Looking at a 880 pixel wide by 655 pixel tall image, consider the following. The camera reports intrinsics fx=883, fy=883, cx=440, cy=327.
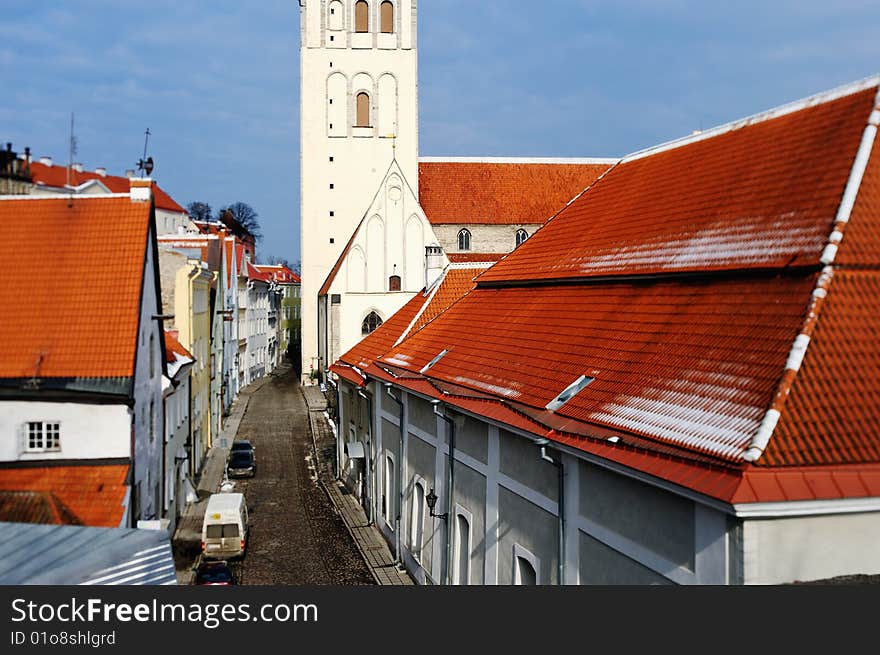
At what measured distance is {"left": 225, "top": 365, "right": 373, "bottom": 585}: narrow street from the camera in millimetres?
21266

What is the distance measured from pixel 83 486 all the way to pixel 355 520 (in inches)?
427

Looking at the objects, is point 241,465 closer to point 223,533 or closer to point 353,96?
point 223,533

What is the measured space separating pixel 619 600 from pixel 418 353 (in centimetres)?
1379

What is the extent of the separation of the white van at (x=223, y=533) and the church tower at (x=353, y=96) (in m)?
34.3

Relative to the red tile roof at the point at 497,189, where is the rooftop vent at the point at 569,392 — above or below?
below

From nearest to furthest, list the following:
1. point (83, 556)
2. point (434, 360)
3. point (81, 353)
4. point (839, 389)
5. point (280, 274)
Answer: point (839, 389) < point (83, 556) < point (81, 353) < point (434, 360) < point (280, 274)

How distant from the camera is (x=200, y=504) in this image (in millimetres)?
28875

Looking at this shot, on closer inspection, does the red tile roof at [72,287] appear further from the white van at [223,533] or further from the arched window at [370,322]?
the arched window at [370,322]

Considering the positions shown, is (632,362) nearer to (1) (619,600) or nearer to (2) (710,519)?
(2) (710,519)

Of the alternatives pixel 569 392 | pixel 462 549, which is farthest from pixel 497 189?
pixel 569 392

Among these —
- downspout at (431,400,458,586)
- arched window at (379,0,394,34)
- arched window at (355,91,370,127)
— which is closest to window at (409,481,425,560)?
downspout at (431,400,458,586)

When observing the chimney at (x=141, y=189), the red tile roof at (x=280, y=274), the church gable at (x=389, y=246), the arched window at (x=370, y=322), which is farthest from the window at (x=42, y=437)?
the red tile roof at (x=280, y=274)

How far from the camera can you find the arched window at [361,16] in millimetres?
56656

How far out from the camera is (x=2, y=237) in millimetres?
18625
